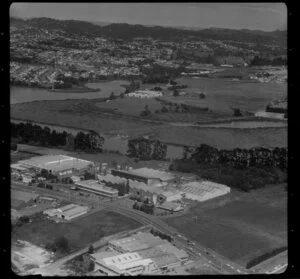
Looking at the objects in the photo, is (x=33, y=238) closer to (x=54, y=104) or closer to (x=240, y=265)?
(x=240, y=265)

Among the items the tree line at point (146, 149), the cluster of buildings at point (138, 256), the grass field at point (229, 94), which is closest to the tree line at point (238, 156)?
the tree line at point (146, 149)

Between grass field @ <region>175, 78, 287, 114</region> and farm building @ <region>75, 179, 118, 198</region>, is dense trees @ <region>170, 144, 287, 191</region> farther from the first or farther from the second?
farm building @ <region>75, 179, 118, 198</region>

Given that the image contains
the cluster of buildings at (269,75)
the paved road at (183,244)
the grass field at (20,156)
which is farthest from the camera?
the cluster of buildings at (269,75)

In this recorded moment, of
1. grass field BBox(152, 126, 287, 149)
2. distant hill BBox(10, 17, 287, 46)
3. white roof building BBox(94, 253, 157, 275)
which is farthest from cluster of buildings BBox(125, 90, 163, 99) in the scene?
white roof building BBox(94, 253, 157, 275)

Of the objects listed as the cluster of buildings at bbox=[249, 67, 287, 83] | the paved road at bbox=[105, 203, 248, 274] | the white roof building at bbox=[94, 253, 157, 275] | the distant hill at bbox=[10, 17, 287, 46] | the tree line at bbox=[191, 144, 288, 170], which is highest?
the distant hill at bbox=[10, 17, 287, 46]

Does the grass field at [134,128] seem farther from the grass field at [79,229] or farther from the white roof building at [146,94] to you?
the grass field at [79,229]
